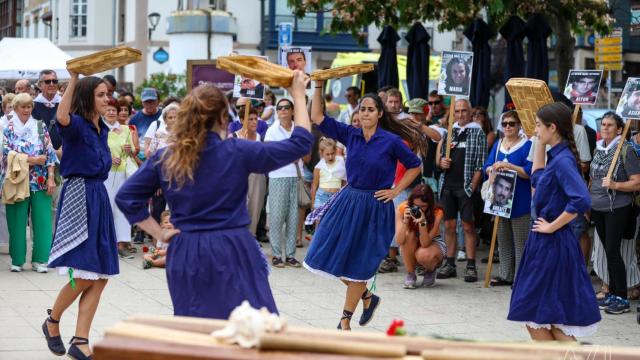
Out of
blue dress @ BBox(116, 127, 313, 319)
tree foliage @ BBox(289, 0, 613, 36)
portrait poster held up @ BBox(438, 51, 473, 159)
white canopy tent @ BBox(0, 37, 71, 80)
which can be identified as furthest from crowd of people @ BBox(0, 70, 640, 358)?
white canopy tent @ BBox(0, 37, 71, 80)

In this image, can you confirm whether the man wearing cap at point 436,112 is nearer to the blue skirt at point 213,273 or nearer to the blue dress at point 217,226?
the blue dress at point 217,226

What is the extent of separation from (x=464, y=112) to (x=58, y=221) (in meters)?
6.05

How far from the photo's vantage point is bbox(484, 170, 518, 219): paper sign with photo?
1103 centimetres

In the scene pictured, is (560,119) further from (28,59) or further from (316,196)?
(28,59)

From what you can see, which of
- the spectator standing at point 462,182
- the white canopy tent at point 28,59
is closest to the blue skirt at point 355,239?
the spectator standing at point 462,182

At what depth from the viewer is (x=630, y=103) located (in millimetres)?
10242

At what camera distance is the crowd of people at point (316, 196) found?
5324mm

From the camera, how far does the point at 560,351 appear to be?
4027mm

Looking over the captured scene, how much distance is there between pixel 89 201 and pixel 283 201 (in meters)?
5.67

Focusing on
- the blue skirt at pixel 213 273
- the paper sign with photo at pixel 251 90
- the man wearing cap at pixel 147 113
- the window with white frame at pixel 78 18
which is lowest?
the blue skirt at pixel 213 273

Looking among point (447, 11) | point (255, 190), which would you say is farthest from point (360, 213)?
point (447, 11)

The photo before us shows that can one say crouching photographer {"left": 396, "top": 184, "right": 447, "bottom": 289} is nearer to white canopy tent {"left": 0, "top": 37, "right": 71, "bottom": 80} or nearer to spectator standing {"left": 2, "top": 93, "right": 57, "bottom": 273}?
spectator standing {"left": 2, "top": 93, "right": 57, "bottom": 273}

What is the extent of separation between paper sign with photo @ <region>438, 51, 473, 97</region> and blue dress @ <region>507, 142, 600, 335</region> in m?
5.00

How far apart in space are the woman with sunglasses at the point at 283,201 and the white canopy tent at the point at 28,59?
35.8 feet
